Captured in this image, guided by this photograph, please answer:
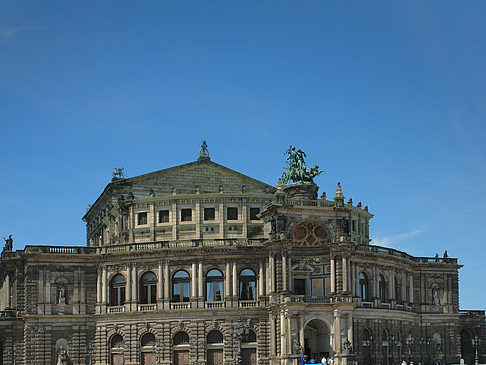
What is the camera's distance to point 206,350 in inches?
3593

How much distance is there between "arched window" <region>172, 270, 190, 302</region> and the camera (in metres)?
93.3

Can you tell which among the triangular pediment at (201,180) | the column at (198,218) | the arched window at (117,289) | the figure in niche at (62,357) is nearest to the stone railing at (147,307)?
the arched window at (117,289)

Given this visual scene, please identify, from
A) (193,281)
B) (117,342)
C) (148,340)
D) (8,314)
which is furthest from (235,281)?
(8,314)

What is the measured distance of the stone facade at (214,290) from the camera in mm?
90812

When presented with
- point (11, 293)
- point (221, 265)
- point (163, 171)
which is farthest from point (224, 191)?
point (11, 293)

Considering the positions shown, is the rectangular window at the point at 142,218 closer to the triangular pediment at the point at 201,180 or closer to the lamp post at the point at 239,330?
the triangular pediment at the point at 201,180

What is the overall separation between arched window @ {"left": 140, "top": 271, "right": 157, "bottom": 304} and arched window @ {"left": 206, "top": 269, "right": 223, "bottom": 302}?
19.8ft

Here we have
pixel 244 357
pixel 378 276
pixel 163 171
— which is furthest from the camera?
pixel 163 171

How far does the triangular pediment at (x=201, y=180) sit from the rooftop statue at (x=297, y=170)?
6.34m

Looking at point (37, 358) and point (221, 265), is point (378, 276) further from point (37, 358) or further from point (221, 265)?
point (37, 358)

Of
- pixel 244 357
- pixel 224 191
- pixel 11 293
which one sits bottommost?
pixel 244 357

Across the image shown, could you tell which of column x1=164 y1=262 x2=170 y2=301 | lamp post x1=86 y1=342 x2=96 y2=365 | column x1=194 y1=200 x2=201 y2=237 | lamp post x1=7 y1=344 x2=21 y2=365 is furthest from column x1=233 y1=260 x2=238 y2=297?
lamp post x1=7 y1=344 x2=21 y2=365

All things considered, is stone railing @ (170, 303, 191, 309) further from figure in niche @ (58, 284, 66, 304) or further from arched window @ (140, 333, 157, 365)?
figure in niche @ (58, 284, 66, 304)

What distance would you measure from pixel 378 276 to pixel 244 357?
62.4 feet
